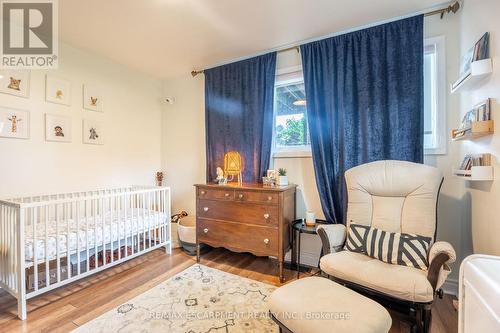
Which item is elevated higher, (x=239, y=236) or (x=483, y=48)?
(x=483, y=48)

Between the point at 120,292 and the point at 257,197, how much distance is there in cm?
151

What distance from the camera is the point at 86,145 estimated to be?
2893mm

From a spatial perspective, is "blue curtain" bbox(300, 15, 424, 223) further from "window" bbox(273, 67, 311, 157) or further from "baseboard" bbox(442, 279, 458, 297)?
"baseboard" bbox(442, 279, 458, 297)

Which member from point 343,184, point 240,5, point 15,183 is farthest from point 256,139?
point 15,183

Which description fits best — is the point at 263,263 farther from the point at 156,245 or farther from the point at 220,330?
the point at 156,245

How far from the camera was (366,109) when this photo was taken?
7.34 ft

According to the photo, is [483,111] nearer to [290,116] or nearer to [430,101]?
[430,101]

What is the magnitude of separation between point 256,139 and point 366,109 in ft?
3.97

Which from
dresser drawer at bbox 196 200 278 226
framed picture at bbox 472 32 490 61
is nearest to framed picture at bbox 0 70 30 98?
dresser drawer at bbox 196 200 278 226

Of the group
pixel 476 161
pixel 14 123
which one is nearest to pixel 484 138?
pixel 476 161

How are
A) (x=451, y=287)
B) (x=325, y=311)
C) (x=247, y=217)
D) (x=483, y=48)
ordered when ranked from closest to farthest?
1. (x=325, y=311)
2. (x=483, y=48)
3. (x=451, y=287)
4. (x=247, y=217)

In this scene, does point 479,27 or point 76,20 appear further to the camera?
point 76,20

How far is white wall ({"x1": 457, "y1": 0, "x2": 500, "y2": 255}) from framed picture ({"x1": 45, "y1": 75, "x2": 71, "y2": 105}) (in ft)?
12.5

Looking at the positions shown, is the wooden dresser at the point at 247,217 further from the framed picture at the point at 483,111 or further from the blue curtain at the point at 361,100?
the framed picture at the point at 483,111
